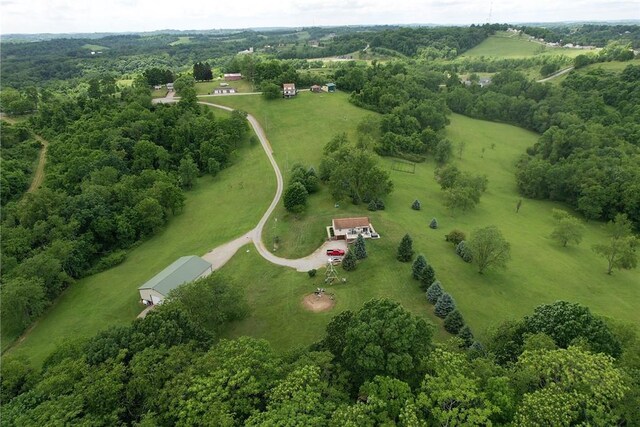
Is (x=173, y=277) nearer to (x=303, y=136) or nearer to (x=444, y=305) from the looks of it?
(x=444, y=305)

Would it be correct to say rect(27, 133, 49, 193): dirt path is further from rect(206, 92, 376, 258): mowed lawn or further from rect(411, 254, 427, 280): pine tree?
rect(411, 254, 427, 280): pine tree

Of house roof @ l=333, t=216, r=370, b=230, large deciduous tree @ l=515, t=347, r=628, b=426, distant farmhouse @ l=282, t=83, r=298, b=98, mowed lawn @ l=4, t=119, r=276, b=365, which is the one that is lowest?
mowed lawn @ l=4, t=119, r=276, b=365

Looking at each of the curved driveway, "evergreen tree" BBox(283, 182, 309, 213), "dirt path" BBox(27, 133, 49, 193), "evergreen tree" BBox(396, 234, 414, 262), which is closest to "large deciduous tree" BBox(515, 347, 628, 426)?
"evergreen tree" BBox(396, 234, 414, 262)

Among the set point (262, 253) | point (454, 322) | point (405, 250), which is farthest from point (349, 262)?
point (454, 322)

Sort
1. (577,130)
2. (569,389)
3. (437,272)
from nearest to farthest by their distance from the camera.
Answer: (569,389) < (437,272) < (577,130)

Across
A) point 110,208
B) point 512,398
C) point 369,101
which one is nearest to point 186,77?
point 369,101

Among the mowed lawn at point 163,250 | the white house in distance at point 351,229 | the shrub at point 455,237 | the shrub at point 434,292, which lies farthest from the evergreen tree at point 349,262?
the mowed lawn at point 163,250

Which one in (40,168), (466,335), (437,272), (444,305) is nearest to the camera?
(466,335)
